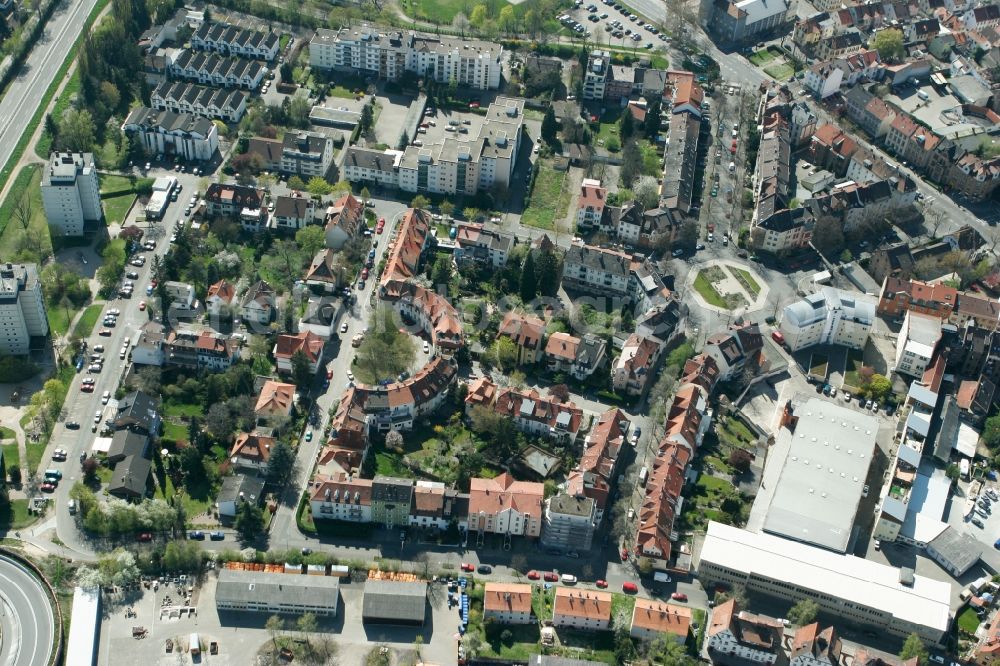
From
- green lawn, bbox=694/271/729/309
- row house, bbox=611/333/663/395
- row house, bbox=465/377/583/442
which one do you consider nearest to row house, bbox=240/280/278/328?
row house, bbox=465/377/583/442

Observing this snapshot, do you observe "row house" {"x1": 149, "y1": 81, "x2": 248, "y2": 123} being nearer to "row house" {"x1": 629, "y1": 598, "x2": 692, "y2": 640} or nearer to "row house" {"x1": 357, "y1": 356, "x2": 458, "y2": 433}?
"row house" {"x1": 357, "y1": 356, "x2": 458, "y2": 433}

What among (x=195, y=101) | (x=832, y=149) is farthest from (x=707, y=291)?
(x=195, y=101)

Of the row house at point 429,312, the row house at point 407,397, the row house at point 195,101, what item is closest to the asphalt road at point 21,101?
the row house at point 195,101

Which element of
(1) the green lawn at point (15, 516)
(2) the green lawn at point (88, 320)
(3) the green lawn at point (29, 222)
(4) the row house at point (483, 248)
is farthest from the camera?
(4) the row house at point (483, 248)

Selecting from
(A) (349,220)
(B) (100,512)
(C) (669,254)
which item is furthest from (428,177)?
(B) (100,512)

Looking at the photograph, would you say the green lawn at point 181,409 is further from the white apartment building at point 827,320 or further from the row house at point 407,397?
the white apartment building at point 827,320

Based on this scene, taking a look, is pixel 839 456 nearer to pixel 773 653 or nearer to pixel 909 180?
pixel 773 653
